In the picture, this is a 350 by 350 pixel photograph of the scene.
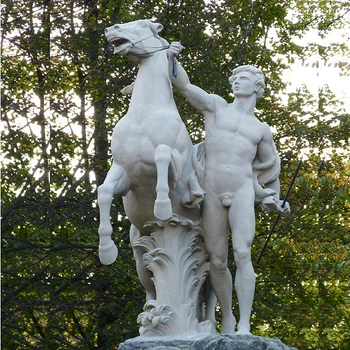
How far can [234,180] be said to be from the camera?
28.1 feet

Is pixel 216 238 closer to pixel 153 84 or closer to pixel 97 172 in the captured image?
pixel 153 84

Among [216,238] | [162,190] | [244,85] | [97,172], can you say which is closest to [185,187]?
[216,238]

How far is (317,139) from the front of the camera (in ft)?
54.0

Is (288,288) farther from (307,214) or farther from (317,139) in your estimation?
(317,139)

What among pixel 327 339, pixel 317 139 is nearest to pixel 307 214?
pixel 317 139

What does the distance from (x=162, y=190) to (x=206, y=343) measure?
1.22 metres

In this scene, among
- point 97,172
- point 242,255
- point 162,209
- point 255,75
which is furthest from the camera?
point 97,172

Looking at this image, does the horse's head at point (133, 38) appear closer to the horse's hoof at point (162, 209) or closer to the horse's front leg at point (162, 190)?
the horse's front leg at point (162, 190)

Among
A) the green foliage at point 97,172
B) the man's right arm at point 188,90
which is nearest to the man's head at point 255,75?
the man's right arm at point 188,90

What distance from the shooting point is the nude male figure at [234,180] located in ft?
27.9

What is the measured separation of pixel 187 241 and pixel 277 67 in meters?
9.85

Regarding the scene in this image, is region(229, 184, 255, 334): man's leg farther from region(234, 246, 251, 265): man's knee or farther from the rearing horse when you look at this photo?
the rearing horse

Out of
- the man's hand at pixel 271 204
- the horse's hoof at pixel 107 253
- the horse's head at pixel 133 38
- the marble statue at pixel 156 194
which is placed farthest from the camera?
the man's hand at pixel 271 204

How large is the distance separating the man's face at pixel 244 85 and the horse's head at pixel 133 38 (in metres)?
0.73
